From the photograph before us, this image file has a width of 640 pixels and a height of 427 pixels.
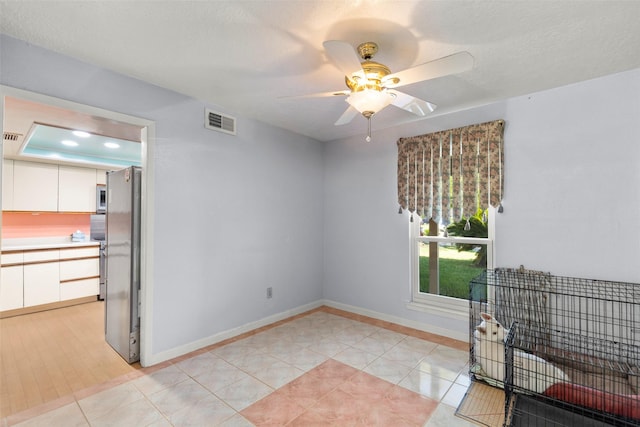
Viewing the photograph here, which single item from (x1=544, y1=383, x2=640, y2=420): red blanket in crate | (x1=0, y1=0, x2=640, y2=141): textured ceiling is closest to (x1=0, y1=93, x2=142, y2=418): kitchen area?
(x1=0, y1=0, x2=640, y2=141): textured ceiling

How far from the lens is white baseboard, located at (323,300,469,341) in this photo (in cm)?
325

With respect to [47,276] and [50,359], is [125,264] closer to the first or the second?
[50,359]

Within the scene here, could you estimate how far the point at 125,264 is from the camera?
2773 millimetres

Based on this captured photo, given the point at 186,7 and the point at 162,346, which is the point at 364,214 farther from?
the point at 186,7

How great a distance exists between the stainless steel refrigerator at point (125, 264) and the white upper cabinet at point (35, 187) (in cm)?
245

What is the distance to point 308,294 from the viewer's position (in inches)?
169

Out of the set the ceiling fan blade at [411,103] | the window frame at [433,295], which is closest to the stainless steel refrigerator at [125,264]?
the ceiling fan blade at [411,103]

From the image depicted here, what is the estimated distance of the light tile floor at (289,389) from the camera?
78.0 inches

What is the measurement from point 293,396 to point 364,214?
95.2 inches

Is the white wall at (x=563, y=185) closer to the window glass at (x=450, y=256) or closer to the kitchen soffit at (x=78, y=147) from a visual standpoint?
the window glass at (x=450, y=256)

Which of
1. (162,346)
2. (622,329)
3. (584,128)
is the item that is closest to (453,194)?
(584,128)

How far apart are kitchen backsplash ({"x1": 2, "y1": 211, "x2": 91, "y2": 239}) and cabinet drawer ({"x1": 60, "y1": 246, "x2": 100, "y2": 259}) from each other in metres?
0.79

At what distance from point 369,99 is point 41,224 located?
5767mm

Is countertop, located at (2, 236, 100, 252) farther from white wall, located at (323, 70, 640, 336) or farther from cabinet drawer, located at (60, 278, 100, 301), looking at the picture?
white wall, located at (323, 70, 640, 336)
